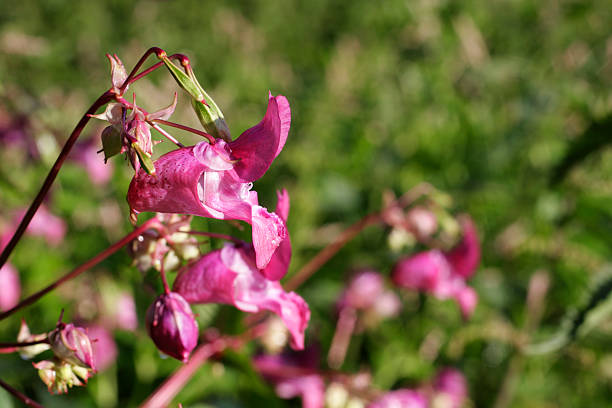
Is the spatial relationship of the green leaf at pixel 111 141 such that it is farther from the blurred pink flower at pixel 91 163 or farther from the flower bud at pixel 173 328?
the blurred pink flower at pixel 91 163

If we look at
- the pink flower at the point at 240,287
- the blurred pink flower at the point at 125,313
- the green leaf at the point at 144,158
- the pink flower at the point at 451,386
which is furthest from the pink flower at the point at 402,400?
the green leaf at the point at 144,158

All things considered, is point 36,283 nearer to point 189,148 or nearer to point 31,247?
point 31,247

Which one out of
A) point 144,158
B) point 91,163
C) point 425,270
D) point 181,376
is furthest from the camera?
point 91,163

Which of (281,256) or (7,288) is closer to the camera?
(281,256)

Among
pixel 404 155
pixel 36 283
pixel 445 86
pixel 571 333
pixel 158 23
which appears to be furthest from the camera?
pixel 158 23

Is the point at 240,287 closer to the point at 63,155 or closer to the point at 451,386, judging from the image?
the point at 63,155

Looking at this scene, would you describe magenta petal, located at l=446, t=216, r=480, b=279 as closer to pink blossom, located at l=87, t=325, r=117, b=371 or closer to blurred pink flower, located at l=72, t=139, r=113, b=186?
pink blossom, located at l=87, t=325, r=117, b=371

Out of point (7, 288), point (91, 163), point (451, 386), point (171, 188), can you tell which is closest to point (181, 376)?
point (171, 188)

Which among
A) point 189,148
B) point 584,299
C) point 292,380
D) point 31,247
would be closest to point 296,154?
point 31,247
